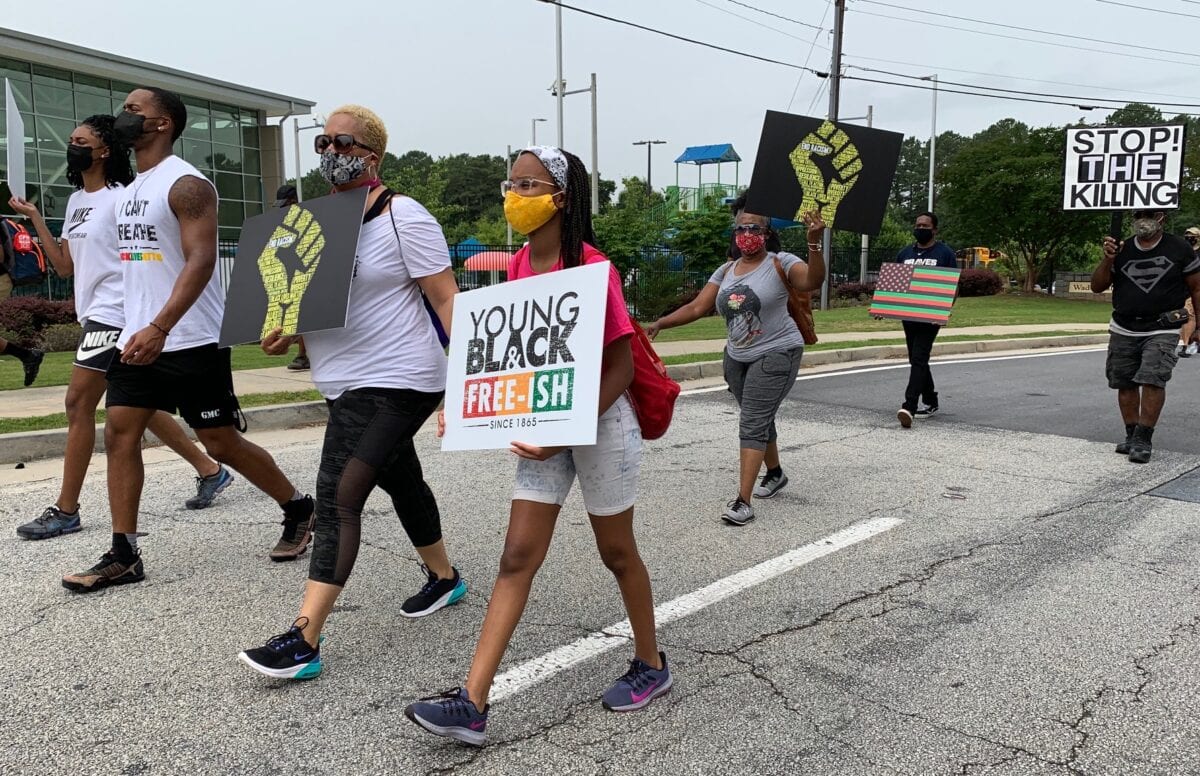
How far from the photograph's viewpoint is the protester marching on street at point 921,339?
A: 28.8 ft

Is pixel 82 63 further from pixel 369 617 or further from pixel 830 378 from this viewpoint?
pixel 369 617

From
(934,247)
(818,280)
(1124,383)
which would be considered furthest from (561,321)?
(934,247)

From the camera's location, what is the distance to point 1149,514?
5719mm

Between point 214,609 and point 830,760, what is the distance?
8.47ft

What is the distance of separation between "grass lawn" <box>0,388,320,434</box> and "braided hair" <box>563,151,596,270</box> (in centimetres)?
595

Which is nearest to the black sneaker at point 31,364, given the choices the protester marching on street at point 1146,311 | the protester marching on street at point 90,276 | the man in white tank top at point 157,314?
the protester marching on street at point 90,276

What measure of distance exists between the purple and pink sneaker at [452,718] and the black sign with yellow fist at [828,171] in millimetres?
3792

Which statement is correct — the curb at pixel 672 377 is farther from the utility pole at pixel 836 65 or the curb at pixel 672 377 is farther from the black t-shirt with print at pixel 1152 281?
the utility pole at pixel 836 65

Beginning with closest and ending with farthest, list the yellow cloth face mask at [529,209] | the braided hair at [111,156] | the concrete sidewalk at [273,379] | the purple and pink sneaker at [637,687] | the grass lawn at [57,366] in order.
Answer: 1. the yellow cloth face mask at [529,209]
2. the purple and pink sneaker at [637,687]
3. the braided hair at [111,156]
4. the concrete sidewalk at [273,379]
5. the grass lawn at [57,366]

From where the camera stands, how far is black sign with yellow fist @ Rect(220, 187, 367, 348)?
10.8 feet

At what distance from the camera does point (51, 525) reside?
504 centimetres

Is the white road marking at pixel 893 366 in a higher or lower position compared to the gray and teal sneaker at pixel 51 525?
lower

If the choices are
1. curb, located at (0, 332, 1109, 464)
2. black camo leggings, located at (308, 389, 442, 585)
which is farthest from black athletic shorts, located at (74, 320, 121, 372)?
curb, located at (0, 332, 1109, 464)

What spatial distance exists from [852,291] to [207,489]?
25843mm
